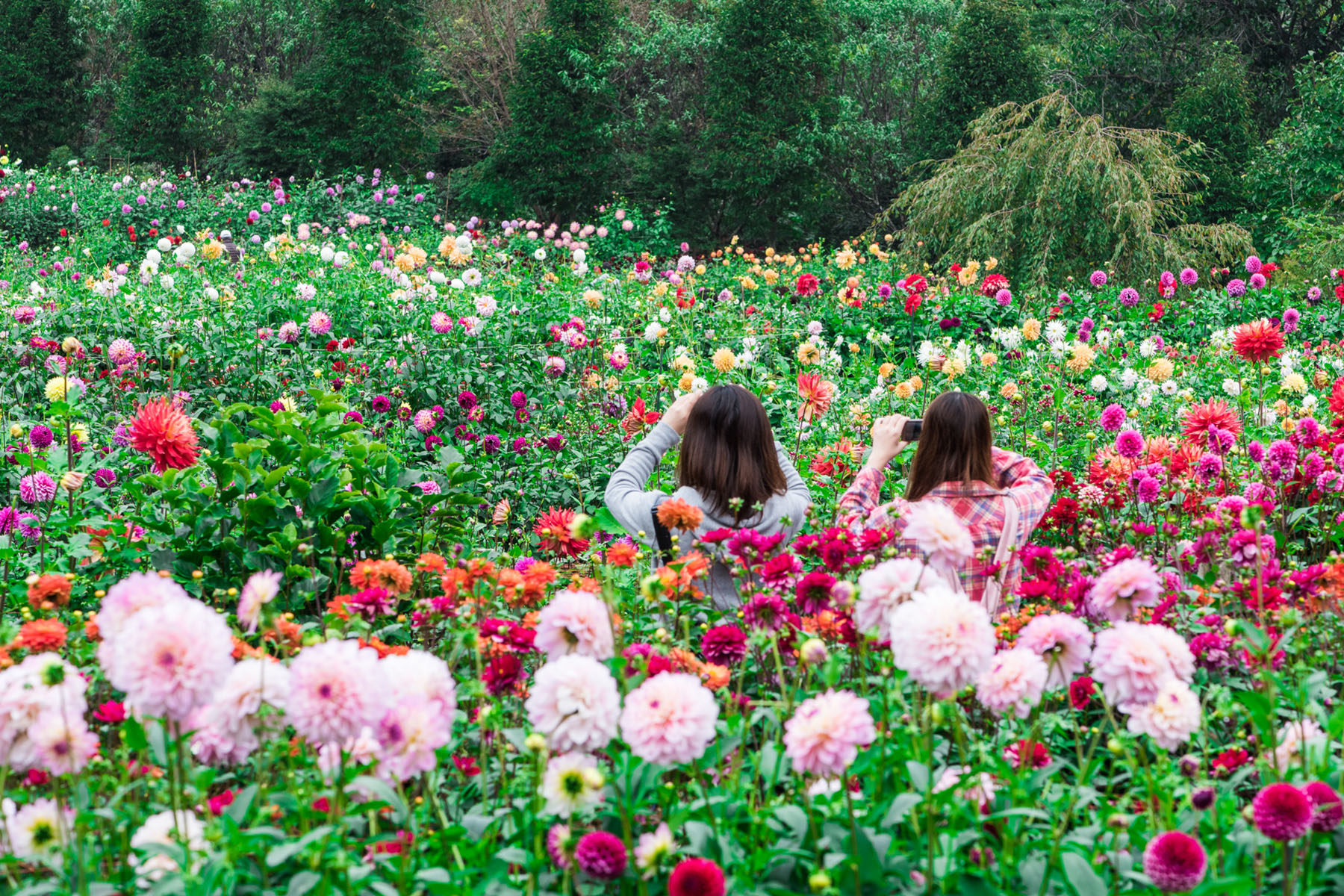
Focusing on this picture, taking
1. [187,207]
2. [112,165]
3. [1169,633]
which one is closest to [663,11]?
[187,207]

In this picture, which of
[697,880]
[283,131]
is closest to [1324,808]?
[697,880]

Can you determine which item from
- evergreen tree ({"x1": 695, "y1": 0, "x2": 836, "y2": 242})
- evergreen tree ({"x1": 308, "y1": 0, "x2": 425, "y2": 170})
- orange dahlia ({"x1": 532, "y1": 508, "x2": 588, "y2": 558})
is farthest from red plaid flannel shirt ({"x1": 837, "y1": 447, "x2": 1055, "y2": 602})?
evergreen tree ({"x1": 308, "y1": 0, "x2": 425, "y2": 170})

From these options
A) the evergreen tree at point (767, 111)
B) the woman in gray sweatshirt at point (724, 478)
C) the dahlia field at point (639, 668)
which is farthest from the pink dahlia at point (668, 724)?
the evergreen tree at point (767, 111)

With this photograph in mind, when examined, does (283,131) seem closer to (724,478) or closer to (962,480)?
(724,478)

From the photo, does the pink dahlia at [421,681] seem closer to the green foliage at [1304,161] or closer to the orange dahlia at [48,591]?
the orange dahlia at [48,591]

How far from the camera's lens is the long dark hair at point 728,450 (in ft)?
8.36

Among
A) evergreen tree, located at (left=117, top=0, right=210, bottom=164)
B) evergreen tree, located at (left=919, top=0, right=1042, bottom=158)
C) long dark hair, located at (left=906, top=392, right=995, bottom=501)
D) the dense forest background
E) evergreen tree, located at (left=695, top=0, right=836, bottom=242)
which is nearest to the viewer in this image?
long dark hair, located at (left=906, top=392, right=995, bottom=501)

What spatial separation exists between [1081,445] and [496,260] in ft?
17.9

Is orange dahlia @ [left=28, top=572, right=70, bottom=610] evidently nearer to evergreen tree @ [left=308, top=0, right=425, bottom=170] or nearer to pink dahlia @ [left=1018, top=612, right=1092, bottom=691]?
pink dahlia @ [left=1018, top=612, right=1092, bottom=691]

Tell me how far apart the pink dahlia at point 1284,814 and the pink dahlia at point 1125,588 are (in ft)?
1.16

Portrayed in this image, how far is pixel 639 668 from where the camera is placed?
5.15 feet

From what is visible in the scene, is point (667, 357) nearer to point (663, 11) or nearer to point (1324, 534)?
point (1324, 534)

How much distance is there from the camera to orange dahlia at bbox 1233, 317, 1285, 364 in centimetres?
295

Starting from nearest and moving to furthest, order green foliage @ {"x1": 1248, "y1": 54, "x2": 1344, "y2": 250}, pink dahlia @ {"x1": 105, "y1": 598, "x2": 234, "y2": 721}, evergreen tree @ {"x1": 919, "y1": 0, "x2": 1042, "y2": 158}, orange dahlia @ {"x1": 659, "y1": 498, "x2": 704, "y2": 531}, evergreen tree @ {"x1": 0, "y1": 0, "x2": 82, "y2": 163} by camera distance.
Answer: pink dahlia @ {"x1": 105, "y1": 598, "x2": 234, "y2": 721}
orange dahlia @ {"x1": 659, "y1": 498, "x2": 704, "y2": 531}
green foliage @ {"x1": 1248, "y1": 54, "x2": 1344, "y2": 250}
evergreen tree @ {"x1": 919, "y1": 0, "x2": 1042, "y2": 158}
evergreen tree @ {"x1": 0, "y1": 0, "x2": 82, "y2": 163}
